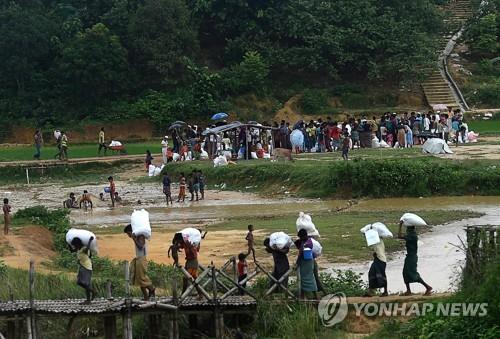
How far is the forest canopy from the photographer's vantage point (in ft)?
152

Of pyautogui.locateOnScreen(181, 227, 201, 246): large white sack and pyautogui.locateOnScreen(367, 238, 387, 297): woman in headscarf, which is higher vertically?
pyautogui.locateOnScreen(181, 227, 201, 246): large white sack

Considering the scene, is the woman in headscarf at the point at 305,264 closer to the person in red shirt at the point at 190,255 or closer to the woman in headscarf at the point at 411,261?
the woman in headscarf at the point at 411,261

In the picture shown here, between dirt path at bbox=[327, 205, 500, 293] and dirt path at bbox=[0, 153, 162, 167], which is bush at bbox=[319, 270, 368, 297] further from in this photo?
dirt path at bbox=[0, 153, 162, 167]

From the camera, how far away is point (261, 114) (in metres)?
46.9

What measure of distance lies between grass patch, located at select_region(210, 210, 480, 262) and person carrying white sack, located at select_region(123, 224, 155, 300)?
517cm

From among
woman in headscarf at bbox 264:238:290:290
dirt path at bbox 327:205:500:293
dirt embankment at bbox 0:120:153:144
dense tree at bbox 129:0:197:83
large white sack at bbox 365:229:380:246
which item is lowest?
dirt path at bbox 327:205:500:293

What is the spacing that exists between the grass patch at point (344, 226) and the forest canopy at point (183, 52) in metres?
21.2

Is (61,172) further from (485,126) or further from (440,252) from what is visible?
(440,252)

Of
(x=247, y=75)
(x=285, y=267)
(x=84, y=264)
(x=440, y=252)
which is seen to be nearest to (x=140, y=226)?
(x=84, y=264)

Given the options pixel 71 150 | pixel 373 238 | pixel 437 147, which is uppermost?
pixel 71 150

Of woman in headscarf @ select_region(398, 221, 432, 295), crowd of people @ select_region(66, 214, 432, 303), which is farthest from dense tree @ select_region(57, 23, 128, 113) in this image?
woman in headscarf @ select_region(398, 221, 432, 295)

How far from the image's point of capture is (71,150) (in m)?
43.2

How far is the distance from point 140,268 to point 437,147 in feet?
64.7

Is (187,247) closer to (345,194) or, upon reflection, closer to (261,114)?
(345,194)
